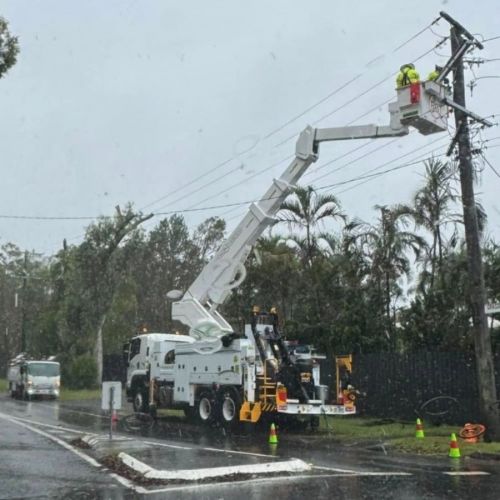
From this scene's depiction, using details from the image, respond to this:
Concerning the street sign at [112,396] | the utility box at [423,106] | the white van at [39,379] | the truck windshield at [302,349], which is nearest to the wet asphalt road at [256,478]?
the street sign at [112,396]

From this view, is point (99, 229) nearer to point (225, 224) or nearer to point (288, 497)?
point (225, 224)

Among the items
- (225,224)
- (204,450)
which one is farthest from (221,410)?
(225,224)

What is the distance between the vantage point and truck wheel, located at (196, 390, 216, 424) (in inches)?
734

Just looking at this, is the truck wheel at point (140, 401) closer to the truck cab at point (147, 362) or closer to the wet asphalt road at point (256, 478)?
the truck cab at point (147, 362)

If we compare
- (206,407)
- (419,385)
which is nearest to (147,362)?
(206,407)

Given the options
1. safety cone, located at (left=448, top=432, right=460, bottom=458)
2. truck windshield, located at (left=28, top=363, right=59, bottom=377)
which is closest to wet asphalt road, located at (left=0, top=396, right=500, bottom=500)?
safety cone, located at (left=448, top=432, right=460, bottom=458)

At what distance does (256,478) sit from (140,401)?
13.7 meters

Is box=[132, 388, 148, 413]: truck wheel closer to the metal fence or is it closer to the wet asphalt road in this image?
the wet asphalt road

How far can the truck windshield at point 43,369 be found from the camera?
36.3m

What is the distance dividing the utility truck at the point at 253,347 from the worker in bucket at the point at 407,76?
→ 138mm

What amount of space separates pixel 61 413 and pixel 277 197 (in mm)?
12570

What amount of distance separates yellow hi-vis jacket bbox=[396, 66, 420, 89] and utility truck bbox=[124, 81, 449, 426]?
132 mm

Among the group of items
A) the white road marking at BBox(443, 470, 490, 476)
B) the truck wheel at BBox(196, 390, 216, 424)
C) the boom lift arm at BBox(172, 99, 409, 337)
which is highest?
the boom lift arm at BBox(172, 99, 409, 337)

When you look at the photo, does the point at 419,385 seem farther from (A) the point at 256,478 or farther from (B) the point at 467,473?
(A) the point at 256,478
